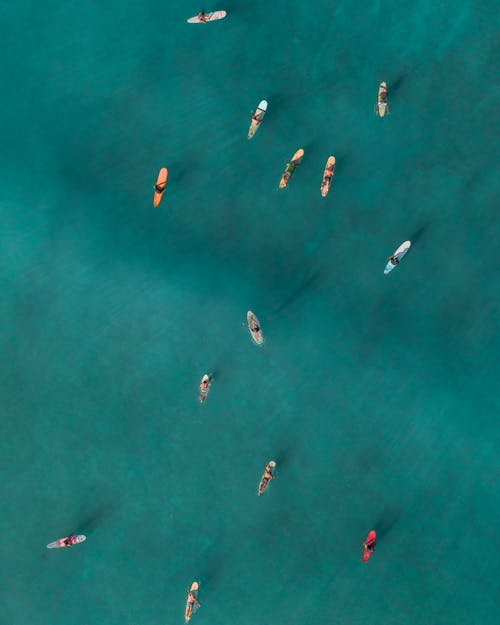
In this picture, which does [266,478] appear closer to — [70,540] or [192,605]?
[192,605]

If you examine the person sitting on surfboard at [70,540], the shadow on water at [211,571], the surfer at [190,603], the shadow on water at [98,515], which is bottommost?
the surfer at [190,603]

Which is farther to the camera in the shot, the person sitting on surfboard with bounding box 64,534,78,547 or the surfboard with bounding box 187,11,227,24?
the surfboard with bounding box 187,11,227,24

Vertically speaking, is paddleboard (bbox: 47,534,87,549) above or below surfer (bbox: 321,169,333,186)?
below

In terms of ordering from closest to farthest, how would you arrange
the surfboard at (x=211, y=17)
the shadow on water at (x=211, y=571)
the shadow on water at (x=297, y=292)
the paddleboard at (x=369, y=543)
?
the paddleboard at (x=369, y=543) → the shadow on water at (x=211, y=571) → the shadow on water at (x=297, y=292) → the surfboard at (x=211, y=17)

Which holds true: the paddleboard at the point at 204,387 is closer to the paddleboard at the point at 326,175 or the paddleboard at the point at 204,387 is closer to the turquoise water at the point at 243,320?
the turquoise water at the point at 243,320

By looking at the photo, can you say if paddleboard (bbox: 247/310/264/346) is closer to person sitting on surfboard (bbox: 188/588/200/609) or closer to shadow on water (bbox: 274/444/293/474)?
shadow on water (bbox: 274/444/293/474)

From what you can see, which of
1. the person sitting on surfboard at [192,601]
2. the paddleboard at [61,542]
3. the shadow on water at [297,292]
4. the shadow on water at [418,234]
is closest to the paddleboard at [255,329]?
the shadow on water at [297,292]

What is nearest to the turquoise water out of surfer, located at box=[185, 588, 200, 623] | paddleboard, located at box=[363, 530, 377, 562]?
surfer, located at box=[185, 588, 200, 623]
